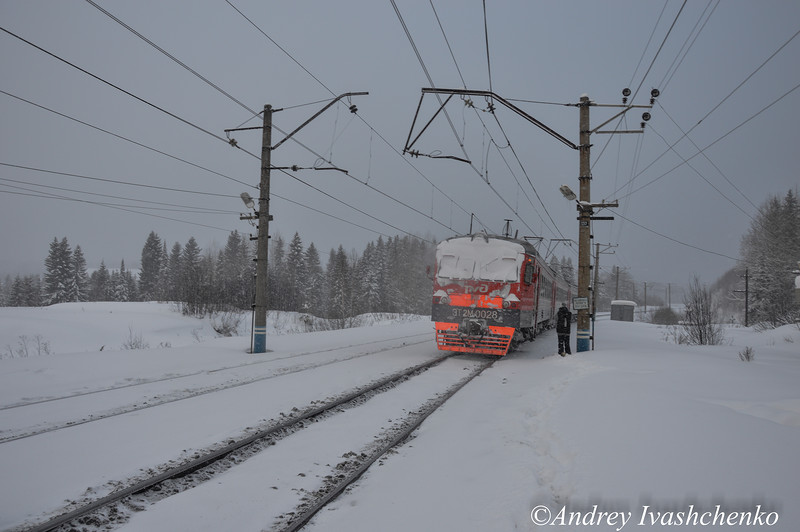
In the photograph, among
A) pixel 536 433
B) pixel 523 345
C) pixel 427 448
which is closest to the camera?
pixel 427 448

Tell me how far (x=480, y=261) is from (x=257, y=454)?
398 inches

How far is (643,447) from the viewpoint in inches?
191

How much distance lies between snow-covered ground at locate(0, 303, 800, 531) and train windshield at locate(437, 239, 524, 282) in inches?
164

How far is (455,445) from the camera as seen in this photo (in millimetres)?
5715

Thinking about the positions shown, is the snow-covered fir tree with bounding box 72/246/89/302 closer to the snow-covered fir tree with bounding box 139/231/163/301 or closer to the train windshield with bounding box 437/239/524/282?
the snow-covered fir tree with bounding box 139/231/163/301

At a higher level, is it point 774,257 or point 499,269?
point 774,257

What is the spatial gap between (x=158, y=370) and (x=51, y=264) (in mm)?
59331

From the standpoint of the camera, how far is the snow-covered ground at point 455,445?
12.2ft

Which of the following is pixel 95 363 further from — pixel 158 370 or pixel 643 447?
pixel 643 447

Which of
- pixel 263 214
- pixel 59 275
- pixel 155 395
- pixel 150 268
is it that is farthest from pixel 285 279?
pixel 155 395

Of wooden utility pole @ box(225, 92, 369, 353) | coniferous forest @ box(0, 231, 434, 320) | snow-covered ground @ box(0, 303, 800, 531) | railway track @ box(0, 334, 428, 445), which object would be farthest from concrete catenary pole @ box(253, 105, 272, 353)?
coniferous forest @ box(0, 231, 434, 320)

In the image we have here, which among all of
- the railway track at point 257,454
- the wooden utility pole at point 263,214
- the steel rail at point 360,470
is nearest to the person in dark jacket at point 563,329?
the steel rail at point 360,470

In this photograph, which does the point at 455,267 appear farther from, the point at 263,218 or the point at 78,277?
the point at 78,277

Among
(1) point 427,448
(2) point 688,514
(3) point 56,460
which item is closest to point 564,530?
(2) point 688,514
